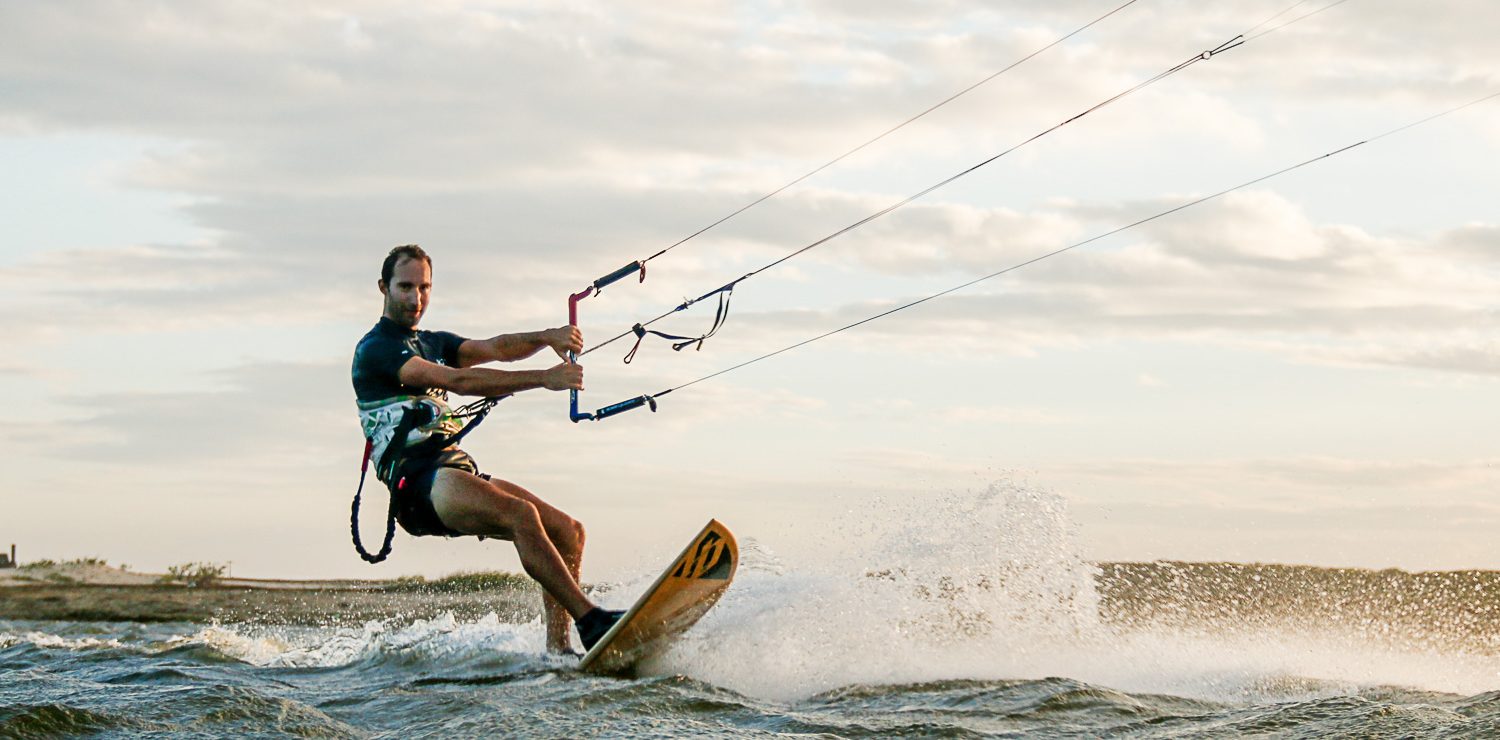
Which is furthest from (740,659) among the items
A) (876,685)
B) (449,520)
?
(449,520)

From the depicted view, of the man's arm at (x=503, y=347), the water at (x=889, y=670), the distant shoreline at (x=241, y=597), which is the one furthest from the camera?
the distant shoreline at (x=241, y=597)

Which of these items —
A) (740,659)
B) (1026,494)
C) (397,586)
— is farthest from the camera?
(397,586)

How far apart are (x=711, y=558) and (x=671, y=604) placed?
34 centimetres

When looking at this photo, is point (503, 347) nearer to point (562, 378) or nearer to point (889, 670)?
point (562, 378)

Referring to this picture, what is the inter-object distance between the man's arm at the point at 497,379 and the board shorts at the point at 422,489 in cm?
53

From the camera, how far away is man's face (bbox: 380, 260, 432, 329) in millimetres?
8281

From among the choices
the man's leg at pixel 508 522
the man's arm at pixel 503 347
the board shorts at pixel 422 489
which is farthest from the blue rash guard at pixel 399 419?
the man's arm at pixel 503 347

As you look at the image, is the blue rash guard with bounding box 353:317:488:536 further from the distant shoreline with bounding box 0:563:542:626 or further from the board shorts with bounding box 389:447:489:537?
the distant shoreline with bounding box 0:563:542:626

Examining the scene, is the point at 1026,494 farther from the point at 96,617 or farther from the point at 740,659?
the point at 96,617

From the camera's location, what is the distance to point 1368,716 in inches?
217

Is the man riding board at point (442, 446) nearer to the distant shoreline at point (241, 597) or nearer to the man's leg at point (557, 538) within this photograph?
the man's leg at point (557, 538)

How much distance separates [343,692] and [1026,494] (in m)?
4.19

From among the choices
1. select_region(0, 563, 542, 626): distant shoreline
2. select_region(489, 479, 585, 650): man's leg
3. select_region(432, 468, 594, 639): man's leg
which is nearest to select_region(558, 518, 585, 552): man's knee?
select_region(489, 479, 585, 650): man's leg

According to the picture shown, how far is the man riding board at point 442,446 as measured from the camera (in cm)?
779
